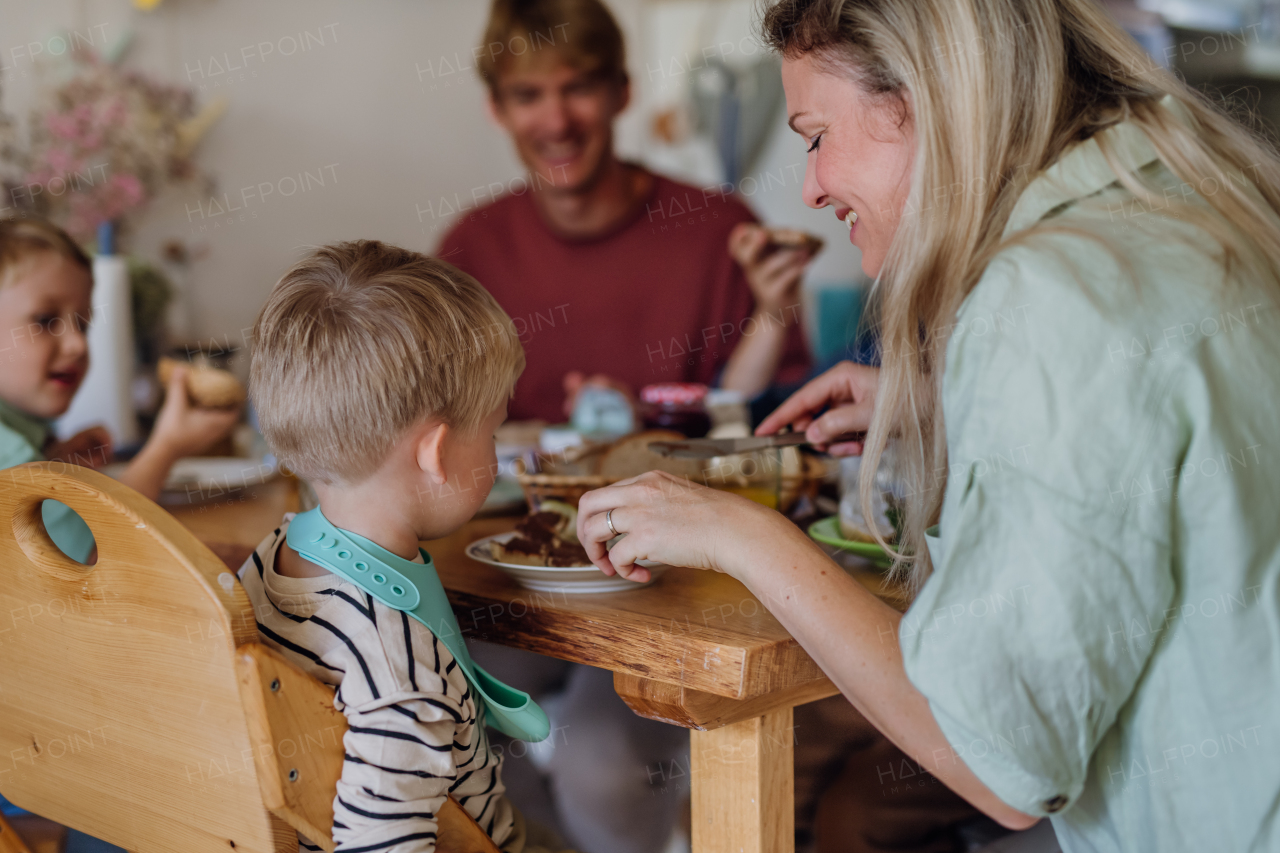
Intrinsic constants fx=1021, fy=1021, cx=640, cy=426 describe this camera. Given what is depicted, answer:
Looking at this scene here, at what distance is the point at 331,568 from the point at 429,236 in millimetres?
2366

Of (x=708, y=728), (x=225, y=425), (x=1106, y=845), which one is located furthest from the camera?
(x=225, y=425)

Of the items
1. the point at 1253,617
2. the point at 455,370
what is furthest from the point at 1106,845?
the point at 455,370

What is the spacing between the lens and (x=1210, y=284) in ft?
2.14

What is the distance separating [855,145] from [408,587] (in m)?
0.50

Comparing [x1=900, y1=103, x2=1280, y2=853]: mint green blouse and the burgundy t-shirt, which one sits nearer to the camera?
[x1=900, y1=103, x2=1280, y2=853]: mint green blouse

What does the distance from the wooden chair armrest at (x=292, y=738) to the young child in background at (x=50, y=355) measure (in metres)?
0.69

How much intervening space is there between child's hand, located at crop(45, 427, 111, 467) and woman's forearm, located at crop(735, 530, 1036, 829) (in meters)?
1.05

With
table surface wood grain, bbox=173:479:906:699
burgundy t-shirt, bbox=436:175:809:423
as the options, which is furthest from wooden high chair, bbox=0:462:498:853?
burgundy t-shirt, bbox=436:175:809:423

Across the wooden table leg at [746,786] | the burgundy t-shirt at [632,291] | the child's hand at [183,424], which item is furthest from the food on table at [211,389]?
the burgundy t-shirt at [632,291]

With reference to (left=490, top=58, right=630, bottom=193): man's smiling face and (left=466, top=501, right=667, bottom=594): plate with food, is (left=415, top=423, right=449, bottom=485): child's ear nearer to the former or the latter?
(left=466, top=501, right=667, bottom=594): plate with food

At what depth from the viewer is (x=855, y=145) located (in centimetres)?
83

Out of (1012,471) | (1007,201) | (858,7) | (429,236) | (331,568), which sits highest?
(858,7)

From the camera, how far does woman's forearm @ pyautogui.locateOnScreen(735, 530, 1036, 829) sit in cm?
66

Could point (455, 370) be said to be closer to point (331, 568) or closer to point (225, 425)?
point (331, 568)
